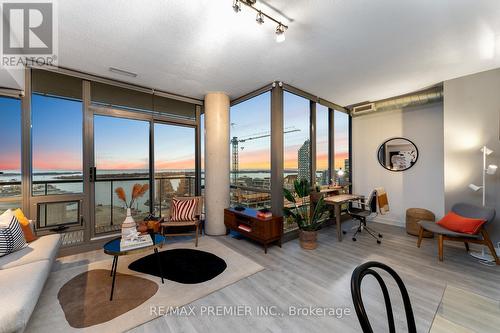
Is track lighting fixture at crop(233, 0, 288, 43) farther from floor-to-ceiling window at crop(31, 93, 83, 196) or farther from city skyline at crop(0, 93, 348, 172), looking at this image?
floor-to-ceiling window at crop(31, 93, 83, 196)

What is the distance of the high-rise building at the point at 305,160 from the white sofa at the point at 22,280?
3.97 meters

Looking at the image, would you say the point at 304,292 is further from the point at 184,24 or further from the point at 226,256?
the point at 184,24

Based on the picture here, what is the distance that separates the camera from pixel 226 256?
3061 mm

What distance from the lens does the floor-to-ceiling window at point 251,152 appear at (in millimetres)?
3910

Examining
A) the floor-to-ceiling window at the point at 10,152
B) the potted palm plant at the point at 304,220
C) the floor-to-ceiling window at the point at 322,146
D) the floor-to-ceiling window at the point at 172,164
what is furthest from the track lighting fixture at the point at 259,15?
the floor-to-ceiling window at the point at 10,152

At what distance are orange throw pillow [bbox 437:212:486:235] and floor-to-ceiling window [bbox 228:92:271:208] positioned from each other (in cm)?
285

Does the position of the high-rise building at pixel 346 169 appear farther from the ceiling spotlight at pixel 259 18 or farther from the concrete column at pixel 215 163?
the ceiling spotlight at pixel 259 18

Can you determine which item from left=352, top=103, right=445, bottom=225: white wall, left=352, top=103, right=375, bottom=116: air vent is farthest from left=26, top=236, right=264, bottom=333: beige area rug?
left=352, top=103, right=375, bottom=116: air vent

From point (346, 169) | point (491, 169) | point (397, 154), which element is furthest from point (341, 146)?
point (491, 169)

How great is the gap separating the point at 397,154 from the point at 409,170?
0.44 meters

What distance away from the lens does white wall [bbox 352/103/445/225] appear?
418 cm

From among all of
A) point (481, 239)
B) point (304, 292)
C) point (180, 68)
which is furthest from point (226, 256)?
point (481, 239)

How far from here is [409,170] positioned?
14.9ft

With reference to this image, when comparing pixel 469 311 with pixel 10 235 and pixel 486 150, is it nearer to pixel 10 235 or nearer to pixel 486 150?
pixel 486 150
